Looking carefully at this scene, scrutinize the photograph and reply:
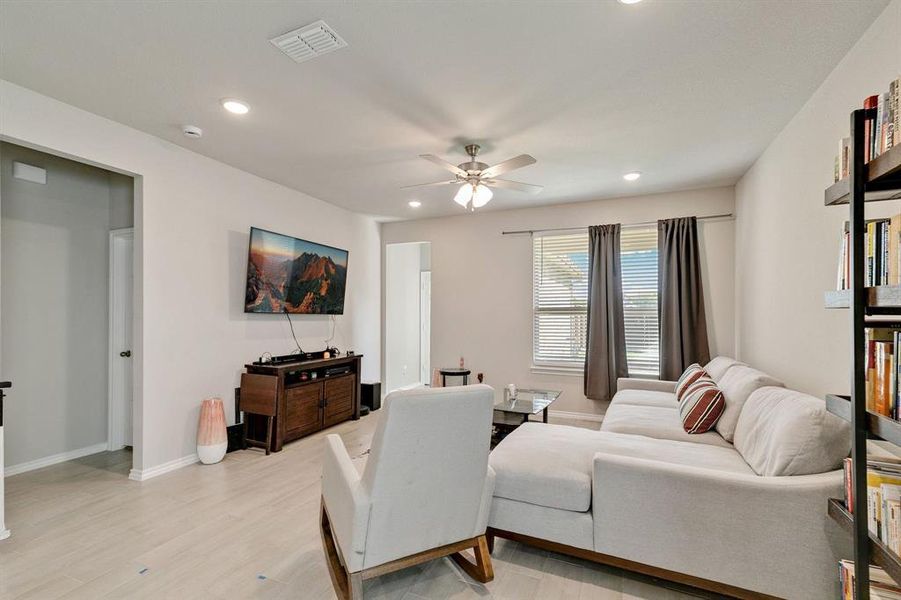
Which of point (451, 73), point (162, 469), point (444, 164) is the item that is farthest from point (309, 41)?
point (162, 469)

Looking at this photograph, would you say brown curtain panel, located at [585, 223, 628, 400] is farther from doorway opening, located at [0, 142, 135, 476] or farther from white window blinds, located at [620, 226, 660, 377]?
doorway opening, located at [0, 142, 135, 476]

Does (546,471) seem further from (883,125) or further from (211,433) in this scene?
(211,433)

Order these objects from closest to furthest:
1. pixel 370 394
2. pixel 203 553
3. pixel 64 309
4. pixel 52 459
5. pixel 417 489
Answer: pixel 417 489 → pixel 203 553 → pixel 52 459 → pixel 64 309 → pixel 370 394

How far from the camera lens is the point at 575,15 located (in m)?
1.98

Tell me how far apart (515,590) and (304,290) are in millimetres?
3710

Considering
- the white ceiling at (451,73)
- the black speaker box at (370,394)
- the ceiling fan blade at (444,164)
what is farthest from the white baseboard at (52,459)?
the ceiling fan blade at (444,164)

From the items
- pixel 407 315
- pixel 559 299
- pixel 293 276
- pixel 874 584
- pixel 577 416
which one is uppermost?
pixel 293 276

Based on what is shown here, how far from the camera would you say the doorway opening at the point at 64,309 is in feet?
11.4

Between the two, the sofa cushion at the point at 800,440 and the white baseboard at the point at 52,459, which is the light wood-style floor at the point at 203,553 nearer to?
the white baseboard at the point at 52,459

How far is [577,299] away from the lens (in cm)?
533

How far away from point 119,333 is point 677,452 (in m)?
4.76

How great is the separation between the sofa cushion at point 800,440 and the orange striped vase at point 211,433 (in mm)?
3872

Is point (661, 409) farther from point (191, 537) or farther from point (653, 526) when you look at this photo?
point (191, 537)

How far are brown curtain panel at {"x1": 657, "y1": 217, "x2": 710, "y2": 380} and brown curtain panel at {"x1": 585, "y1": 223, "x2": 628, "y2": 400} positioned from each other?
46cm
